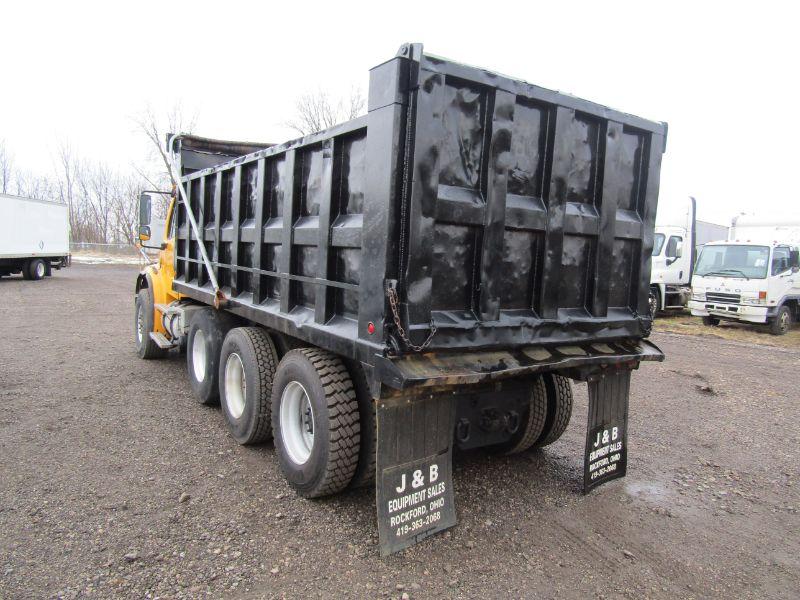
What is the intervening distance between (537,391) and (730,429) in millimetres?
2836

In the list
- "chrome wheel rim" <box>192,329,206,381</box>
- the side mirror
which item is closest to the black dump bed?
"chrome wheel rim" <box>192,329,206,381</box>

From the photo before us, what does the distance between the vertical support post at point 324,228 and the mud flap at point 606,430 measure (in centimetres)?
196

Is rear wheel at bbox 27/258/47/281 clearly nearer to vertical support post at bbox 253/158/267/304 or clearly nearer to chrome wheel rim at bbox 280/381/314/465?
vertical support post at bbox 253/158/267/304

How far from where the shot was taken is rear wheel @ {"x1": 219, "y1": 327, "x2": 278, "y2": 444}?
4398 millimetres

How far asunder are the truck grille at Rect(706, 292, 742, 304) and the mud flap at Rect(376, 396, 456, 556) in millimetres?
13266

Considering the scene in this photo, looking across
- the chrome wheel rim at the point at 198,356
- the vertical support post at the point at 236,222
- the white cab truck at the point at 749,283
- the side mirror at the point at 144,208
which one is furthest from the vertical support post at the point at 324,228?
the white cab truck at the point at 749,283

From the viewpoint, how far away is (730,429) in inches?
223

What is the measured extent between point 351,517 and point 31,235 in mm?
24014

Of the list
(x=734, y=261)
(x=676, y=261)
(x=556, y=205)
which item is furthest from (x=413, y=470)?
(x=676, y=261)

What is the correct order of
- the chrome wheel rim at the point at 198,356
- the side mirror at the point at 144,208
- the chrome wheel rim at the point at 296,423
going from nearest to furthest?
the chrome wheel rim at the point at 296,423 < the chrome wheel rim at the point at 198,356 < the side mirror at the point at 144,208

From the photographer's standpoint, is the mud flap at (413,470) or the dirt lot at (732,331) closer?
the mud flap at (413,470)

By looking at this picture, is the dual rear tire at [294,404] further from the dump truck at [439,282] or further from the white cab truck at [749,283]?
the white cab truck at [749,283]

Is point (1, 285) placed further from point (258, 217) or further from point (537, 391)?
point (537, 391)

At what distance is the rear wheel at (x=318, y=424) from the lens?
334cm
